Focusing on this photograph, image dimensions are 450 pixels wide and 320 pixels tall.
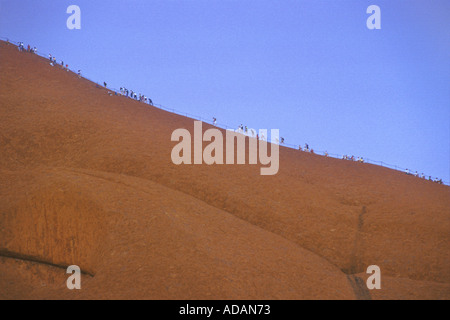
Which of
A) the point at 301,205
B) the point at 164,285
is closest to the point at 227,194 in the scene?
the point at 301,205

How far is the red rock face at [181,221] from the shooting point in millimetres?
17188

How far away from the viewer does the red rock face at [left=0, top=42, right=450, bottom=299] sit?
17.2 m

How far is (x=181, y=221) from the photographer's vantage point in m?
20.3

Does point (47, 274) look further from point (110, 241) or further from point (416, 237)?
point (416, 237)

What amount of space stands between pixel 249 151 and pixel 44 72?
955 inches

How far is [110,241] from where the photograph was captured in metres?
18.4
